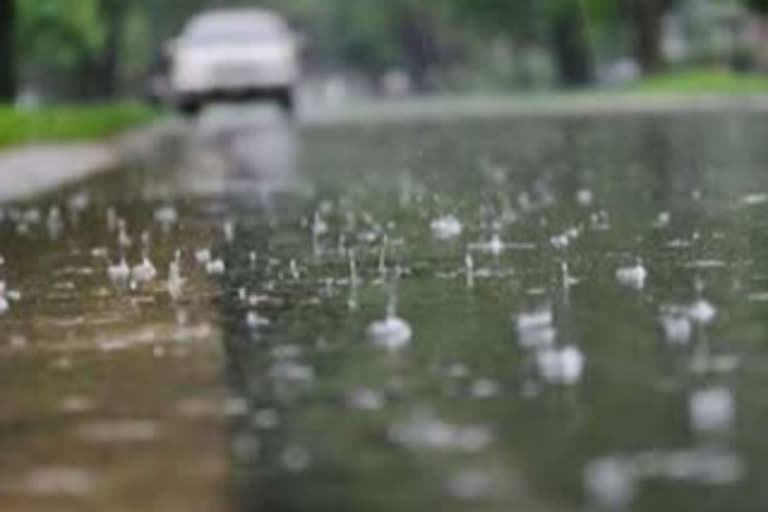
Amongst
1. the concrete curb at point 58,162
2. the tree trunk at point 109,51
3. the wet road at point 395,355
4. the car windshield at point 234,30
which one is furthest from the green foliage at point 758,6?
the wet road at point 395,355

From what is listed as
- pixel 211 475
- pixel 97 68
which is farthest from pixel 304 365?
pixel 97 68

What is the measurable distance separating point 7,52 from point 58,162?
9102 millimetres

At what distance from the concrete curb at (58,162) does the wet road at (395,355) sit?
5.21 meters

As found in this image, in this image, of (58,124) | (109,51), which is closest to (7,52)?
(58,124)

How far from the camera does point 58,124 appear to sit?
3039 cm

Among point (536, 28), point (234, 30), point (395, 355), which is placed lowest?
point (395, 355)

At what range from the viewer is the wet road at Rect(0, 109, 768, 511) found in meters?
5.28

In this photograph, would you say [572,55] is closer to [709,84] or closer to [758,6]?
[758,6]

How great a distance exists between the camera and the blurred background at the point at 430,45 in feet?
153

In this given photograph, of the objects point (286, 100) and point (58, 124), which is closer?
point (58, 124)

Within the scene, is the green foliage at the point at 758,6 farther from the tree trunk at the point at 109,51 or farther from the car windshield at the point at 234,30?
the tree trunk at the point at 109,51

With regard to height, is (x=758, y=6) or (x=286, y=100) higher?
(x=758, y=6)

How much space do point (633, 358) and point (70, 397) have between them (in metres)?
1.74

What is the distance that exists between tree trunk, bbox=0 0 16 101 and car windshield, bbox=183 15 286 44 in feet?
29.5
